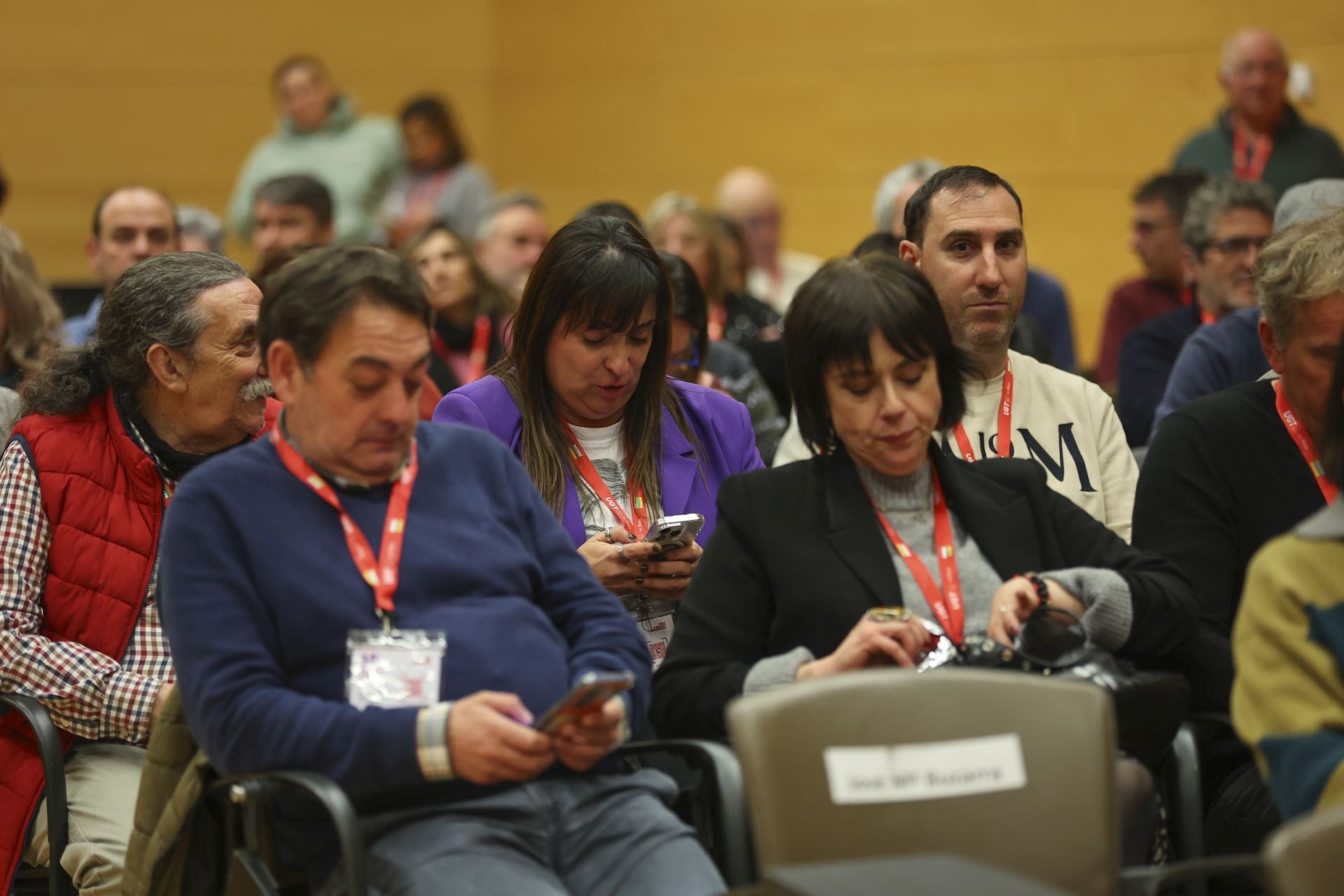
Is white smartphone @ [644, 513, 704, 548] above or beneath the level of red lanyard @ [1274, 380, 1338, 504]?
beneath

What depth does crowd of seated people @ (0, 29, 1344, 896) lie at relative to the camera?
7.17 ft

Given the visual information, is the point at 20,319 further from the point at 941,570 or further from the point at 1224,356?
the point at 1224,356

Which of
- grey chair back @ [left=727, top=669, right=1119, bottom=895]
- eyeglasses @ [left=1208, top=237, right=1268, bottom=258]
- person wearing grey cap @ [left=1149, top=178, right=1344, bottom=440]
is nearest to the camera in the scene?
grey chair back @ [left=727, top=669, right=1119, bottom=895]

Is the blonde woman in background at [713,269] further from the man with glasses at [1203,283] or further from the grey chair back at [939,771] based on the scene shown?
the grey chair back at [939,771]

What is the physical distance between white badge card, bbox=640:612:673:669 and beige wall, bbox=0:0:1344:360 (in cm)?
525

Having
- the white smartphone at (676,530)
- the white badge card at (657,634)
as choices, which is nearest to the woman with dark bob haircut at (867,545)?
the white smartphone at (676,530)

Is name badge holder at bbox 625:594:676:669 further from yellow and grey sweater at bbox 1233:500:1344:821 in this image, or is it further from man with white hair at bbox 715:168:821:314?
man with white hair at bbox 715:168:821:314

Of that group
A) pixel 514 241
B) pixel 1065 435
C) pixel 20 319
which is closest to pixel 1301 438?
pixel 1065 435

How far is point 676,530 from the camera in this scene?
2814 millimetres

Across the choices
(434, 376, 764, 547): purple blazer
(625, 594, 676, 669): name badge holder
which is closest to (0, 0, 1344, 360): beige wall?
(434, 376, 764, 547): purple blazer

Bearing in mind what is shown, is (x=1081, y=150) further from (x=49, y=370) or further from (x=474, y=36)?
(x=49, y=370)

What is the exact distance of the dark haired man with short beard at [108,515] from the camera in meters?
2.71

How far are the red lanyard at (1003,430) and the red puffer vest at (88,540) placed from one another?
1.54 meters

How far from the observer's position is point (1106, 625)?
7.88 feet
